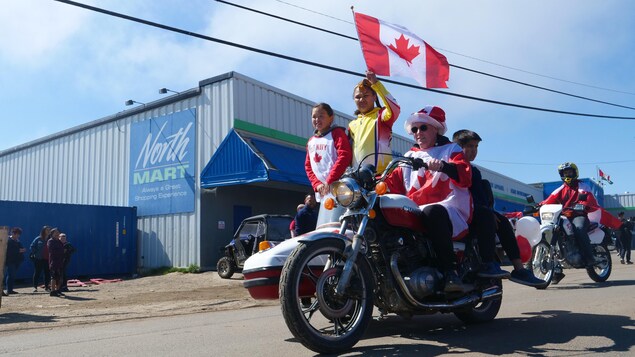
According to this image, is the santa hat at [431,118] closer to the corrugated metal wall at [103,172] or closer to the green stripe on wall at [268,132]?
the green stripe on wall at [268,132]

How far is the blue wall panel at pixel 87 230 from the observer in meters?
17.5

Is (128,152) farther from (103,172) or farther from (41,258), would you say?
(41,258)

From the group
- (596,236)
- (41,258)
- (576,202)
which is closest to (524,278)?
(576,202)

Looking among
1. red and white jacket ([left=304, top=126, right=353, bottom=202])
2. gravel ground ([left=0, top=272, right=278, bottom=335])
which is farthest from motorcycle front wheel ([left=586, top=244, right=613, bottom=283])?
red and white jacket ([left=304, top=126, right=353, bottom=202])

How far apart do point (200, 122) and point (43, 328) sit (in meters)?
12.4

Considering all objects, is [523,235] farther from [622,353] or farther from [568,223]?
[568,223]

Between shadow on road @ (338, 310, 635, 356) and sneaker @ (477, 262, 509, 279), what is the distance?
47 centimetres

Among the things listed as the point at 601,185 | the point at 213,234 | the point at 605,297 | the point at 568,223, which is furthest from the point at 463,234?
the point at 601,185

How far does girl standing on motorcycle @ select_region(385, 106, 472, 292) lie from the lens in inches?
171

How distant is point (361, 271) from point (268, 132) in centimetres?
1528

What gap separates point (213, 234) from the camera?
18031mm

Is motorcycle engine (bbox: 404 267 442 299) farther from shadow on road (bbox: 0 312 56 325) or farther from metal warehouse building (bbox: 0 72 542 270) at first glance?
metal warehouse building (bbox: 0 72 542 270)

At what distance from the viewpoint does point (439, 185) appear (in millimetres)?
4738

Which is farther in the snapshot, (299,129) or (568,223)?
(299,129)
